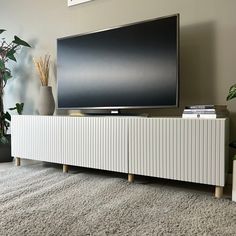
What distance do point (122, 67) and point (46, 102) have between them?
33.9 inches

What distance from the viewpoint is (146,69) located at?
2.04m

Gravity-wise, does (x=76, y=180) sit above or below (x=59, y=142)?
below

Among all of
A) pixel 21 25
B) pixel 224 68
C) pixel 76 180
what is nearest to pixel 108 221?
pixel 76 180

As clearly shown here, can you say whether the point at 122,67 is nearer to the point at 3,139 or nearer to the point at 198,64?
the point at 198,64

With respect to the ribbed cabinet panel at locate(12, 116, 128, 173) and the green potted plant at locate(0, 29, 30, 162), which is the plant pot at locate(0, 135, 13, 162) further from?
the ribbed cabinet panel at locate(12, 116, 128, 173)

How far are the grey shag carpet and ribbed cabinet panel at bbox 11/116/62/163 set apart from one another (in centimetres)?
31

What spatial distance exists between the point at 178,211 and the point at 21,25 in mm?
2727

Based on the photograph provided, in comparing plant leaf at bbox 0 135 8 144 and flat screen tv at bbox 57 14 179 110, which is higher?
flat screen tv at bbox 57 14 179 110

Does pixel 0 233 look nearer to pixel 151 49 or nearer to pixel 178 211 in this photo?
pixel 178 211

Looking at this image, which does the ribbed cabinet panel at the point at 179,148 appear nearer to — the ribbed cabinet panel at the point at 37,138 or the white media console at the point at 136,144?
the white media console at the point at 136,144

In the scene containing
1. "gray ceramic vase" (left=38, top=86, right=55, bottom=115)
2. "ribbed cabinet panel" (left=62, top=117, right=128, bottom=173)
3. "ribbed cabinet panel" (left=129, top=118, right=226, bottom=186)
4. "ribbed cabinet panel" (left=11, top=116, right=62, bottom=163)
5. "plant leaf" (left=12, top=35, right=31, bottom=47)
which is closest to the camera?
"ribbed cabinet panel" (left=129, top=118, right=226, bottom=186)

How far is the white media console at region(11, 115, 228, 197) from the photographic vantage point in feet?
5.32

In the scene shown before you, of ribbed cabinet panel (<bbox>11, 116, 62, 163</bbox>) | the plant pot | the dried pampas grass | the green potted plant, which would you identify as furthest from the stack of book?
the plant pot

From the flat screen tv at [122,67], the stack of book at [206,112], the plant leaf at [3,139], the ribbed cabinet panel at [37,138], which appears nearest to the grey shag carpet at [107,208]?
the ribbed cabinet panel at [37,138]
